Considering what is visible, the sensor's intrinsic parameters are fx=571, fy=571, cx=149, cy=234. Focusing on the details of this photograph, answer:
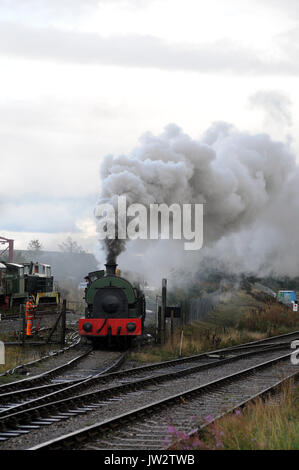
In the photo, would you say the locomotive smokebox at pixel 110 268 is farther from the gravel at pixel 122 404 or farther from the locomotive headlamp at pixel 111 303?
the gravel at pixel 122 404

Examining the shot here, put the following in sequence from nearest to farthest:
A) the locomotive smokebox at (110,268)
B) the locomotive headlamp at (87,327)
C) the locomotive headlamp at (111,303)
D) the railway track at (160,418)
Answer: the railway track at (160,418) < the locomotive headlamp at (111,303) < the locomotive headlamp at (87,327) < the locomotive smokebox at (110,268)

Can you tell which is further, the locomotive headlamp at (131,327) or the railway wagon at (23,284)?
the railway wagon at (23,284)

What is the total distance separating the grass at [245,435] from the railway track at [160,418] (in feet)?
1.19

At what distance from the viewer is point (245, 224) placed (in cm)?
2870

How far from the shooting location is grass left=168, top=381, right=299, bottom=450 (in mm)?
6586

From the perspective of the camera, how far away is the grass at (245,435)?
21.6ft

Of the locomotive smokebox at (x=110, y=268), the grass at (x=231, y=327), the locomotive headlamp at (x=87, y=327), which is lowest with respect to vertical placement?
the grass at (x=231, y=327)

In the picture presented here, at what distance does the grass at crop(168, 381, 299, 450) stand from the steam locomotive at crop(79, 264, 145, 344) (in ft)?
31.1

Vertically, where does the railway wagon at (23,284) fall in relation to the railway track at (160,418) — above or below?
above

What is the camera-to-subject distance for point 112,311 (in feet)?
58.5

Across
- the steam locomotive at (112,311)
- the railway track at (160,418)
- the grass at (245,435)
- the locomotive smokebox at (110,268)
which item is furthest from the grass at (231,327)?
the grass at (245,435)

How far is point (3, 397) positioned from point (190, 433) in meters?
4.15
